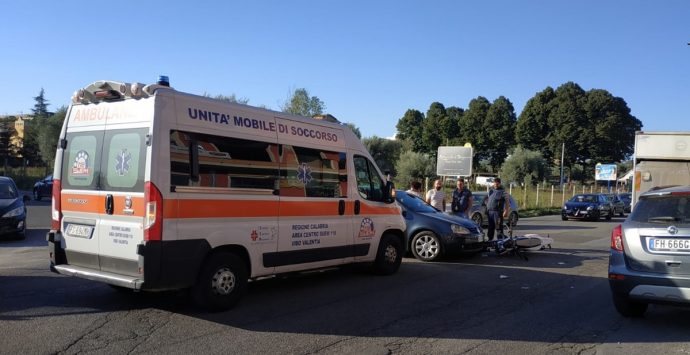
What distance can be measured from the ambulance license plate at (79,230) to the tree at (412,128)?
298 feet

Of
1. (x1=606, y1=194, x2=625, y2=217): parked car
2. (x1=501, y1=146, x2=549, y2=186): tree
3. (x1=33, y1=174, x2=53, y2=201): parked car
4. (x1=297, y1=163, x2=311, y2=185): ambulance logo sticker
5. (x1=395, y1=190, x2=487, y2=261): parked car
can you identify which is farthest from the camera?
(x1=501, y1=146, x2=549, y2=186): tree

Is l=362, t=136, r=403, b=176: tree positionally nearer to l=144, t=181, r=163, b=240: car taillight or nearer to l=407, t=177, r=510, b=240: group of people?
l=407, t=177, r=510, b=240: group of people

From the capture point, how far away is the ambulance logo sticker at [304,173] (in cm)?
745

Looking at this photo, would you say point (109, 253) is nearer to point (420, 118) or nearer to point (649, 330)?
point (649, 330)

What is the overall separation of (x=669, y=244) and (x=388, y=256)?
14.0ft

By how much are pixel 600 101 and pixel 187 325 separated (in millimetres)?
79218

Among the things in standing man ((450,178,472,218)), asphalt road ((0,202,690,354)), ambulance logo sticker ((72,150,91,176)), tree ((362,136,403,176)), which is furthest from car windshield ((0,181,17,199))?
tree ((362,136,403,176))

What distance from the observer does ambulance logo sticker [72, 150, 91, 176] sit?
21.2ft

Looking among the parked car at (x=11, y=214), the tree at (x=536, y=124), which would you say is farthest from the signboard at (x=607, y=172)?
the parked car at (x=11, y=214)

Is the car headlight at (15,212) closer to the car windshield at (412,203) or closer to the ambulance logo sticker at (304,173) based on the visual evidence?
the car windshield at (412,203)

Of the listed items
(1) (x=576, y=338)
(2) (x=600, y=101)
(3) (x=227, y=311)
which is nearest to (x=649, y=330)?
(1) (x=576, y=338)

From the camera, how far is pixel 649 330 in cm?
609

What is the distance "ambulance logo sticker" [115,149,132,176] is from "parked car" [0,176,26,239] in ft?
29.3

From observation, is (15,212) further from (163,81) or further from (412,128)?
(412,128)
